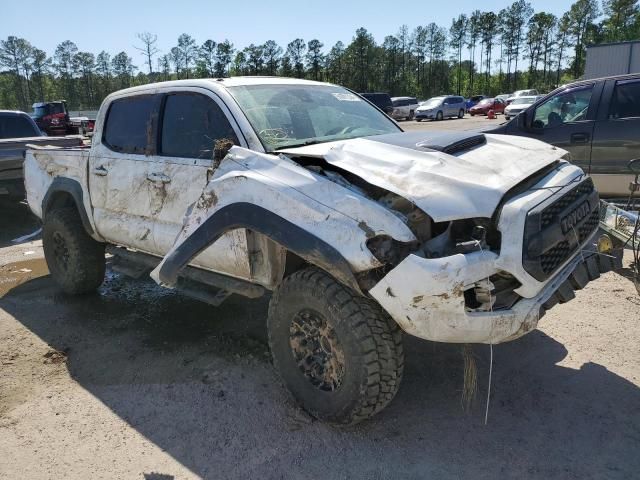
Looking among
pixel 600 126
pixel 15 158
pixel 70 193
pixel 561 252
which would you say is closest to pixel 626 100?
pixel 600 126

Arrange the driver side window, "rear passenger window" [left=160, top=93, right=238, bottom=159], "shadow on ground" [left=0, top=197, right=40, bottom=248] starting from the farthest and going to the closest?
"shadow on ground" [left=0, top=197, right=40, bottom=248] < the driver side window < "rear passenger window" [left=160, top=93, right=238, bottom=159]

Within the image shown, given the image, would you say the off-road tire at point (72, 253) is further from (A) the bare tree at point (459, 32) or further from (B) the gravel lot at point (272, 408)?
(A) the bare tree at point (459, 32)

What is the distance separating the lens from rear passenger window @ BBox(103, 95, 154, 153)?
438cm

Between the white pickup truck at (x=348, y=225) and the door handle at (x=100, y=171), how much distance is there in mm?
→ 449

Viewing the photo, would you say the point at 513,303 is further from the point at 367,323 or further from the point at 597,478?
the point at 597,478

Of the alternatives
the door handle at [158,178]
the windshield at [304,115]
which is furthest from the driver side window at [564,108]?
the door handle at [158,178]

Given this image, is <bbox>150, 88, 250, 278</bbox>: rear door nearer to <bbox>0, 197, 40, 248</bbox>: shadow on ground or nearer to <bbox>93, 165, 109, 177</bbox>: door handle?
<bbox>93, 165, 109, 177</bbox>: door handle

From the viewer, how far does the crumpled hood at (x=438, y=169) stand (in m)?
2.60

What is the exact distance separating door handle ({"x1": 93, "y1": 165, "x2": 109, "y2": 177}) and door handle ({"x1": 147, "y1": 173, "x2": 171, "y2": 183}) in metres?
0.74

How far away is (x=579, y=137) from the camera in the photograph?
6723 mm

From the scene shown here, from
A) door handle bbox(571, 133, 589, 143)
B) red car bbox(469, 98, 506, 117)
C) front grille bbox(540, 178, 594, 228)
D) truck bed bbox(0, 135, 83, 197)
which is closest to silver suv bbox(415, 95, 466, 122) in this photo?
red car bbox(469, 98, 506, 117)

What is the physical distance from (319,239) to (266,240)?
0.69 metres

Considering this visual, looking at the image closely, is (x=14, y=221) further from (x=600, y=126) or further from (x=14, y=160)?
(x=600, y=126)

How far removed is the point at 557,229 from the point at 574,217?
322 millimetres
